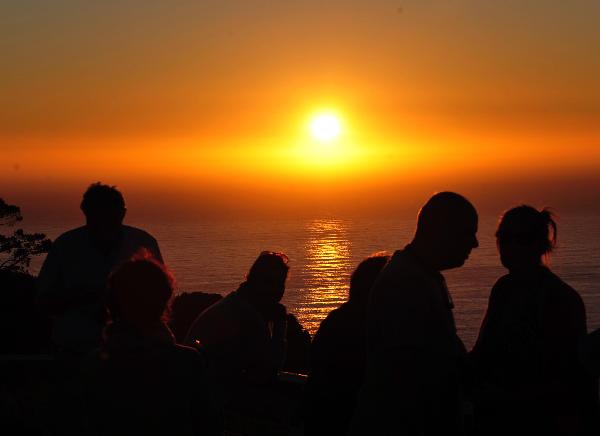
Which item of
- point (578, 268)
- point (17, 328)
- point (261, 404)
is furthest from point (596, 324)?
point (261, 404)

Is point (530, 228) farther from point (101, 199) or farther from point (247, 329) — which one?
point (101, 199)

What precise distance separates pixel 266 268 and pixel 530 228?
1.83 m

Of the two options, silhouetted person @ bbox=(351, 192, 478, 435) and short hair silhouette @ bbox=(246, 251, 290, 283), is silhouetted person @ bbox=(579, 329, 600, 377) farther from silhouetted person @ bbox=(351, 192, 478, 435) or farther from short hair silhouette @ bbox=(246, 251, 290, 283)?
short hair silhouette @ bbox=(246, 251, 290, 283)

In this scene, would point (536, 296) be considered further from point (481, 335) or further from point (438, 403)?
point (438, 403)

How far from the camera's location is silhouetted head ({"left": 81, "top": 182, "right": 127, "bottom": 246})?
193 inches

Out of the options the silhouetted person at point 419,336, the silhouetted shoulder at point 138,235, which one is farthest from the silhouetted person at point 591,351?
the silhouetted shoulder at point 138,235

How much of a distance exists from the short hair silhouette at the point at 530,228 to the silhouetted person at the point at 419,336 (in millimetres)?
242

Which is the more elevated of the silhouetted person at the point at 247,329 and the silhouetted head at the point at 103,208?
the silhouetted head at the point at 103,208

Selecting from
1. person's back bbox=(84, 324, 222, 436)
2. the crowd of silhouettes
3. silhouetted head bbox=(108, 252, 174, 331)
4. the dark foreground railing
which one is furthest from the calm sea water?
silhouetted head bbox=(108, 252, 174, 331)

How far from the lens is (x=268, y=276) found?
15.8ft

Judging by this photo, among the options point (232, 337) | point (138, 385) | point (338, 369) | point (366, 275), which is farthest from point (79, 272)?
point (138, 385)

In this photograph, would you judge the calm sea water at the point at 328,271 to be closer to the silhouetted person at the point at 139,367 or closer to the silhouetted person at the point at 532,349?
the silhouetted person at the point at 532,349

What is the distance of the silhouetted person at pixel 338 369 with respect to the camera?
4.39 m

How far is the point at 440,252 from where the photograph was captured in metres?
3.28
